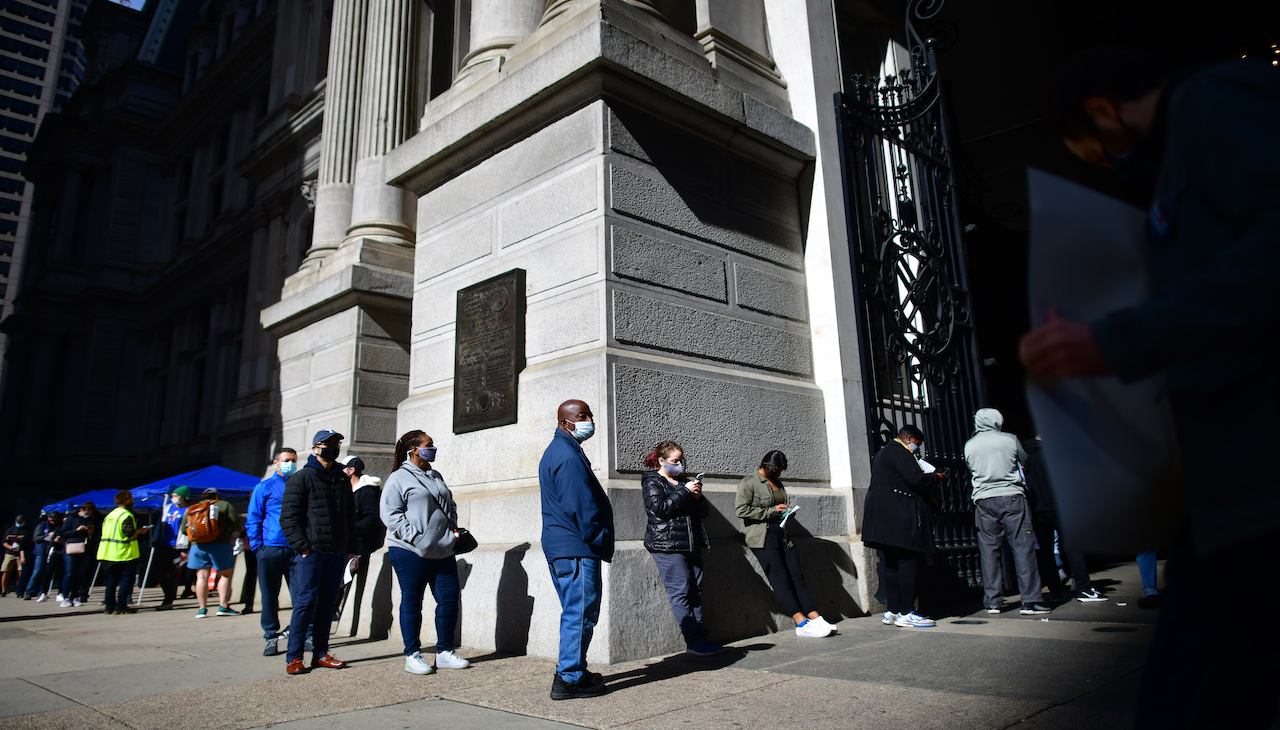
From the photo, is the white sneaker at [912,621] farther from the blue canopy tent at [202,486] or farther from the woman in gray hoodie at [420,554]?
the blue canopy tent at [202,486]

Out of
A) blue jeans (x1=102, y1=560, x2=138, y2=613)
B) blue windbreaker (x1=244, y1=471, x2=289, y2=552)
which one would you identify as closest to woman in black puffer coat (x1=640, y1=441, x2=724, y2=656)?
blue windbreaker (x1=244, y1=471, x2=289, y2=552)

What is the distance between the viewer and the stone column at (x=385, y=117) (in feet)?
38.5

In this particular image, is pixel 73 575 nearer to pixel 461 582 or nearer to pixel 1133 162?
pixel 461 582

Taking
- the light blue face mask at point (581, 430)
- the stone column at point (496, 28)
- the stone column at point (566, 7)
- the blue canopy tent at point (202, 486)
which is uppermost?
the stone column at point (496, 28)

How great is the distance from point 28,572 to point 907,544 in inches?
773

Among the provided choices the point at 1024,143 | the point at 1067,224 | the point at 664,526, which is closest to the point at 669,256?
the point at 664,526

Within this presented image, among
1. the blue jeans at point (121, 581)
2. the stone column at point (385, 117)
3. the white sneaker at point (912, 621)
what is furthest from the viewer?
the blue jeans at point (121, 581)

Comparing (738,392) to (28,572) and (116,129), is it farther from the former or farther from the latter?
(116,129)

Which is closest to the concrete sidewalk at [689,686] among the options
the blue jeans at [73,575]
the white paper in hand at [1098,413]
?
the white paper in hand at [1098,413]

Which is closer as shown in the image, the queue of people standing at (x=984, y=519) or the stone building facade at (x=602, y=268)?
the stone building facade at (x=602, y=268)

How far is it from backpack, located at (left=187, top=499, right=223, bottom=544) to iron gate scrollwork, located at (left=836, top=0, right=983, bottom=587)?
8.93 meters

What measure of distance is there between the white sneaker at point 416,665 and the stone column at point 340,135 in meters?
8.61

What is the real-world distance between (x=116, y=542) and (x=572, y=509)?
1050cm

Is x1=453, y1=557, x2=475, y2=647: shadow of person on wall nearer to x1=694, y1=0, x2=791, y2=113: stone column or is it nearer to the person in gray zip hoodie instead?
the person in gray zip hoodie
